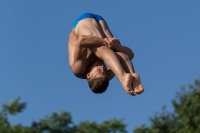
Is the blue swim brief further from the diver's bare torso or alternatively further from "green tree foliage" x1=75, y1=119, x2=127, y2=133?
"green tree foliage" x1=75, y1=119, x2=127, y2=133

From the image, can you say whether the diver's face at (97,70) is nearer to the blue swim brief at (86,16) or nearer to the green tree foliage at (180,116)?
the blue swim brief at (86,16)

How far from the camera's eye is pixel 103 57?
1280 cm

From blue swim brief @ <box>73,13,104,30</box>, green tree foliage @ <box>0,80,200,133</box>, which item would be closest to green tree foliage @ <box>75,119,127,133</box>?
green tree foliage @ <box>0,80,200,133</box>

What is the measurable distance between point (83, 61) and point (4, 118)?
31.7 meters

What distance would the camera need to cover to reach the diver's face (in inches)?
502

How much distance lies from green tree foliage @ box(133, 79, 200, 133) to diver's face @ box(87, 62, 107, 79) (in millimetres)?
26932

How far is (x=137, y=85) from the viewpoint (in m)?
12.4

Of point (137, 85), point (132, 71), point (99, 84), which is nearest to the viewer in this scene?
point (137, 85)

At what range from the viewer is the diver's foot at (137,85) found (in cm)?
1229

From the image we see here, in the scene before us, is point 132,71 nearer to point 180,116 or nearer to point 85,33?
point 85,33

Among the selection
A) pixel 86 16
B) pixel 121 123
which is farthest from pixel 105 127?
pixel 86 16

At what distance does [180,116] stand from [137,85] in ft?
93.1

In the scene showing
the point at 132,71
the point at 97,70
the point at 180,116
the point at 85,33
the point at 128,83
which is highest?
the point at 180,116

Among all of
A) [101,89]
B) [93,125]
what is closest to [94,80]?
[101,89]
